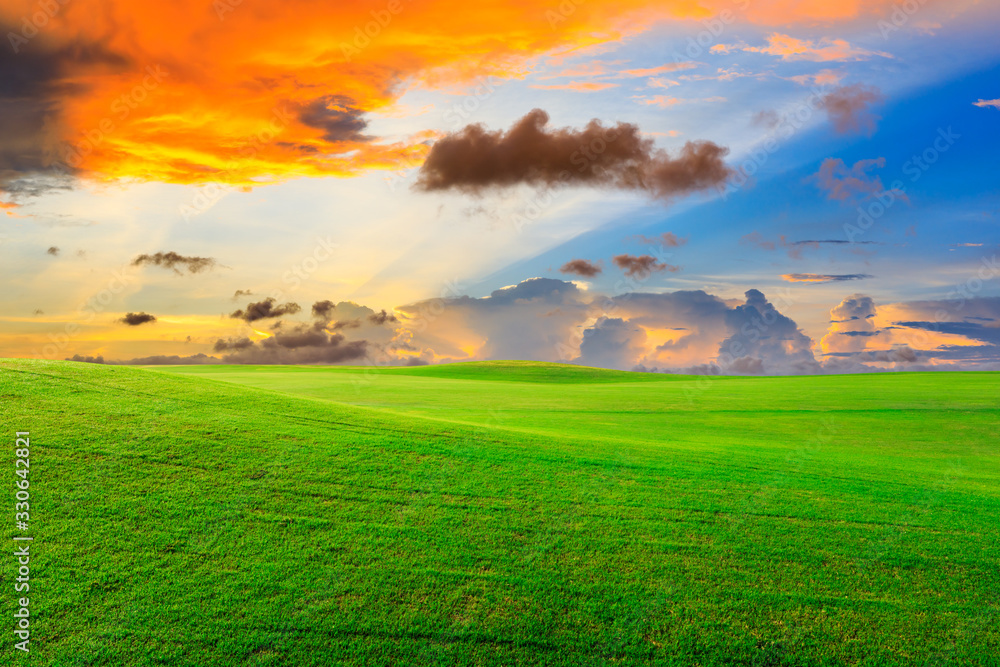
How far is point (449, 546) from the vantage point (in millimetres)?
9648

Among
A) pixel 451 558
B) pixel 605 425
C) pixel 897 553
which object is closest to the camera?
pixel 451 558

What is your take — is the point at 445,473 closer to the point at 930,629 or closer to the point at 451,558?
the point at 451,558

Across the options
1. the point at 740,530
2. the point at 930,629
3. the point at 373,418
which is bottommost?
the point at 930,629

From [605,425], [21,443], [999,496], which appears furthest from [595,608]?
[605,425]

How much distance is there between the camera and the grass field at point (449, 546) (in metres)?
7.75

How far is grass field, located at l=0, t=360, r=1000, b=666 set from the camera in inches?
305

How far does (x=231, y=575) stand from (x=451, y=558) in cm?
348

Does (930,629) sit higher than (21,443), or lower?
lower

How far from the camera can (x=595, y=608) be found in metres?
Result: 8.42

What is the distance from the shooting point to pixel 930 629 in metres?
8.54

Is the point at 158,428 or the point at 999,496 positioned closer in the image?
the point at 158,428

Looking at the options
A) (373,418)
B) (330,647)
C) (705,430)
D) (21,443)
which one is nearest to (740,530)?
(330,647)

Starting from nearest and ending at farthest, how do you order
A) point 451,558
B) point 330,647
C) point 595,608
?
point 330,647
point 595,608
point 451,558

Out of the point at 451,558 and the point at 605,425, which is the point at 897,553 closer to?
the point at 451,558
